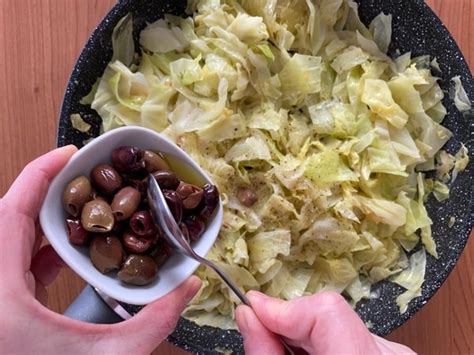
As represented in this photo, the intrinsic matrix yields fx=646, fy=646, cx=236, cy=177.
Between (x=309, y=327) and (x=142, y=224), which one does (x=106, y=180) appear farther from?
(x=309, y=327)

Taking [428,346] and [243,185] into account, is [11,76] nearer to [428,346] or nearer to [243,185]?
[243,185]

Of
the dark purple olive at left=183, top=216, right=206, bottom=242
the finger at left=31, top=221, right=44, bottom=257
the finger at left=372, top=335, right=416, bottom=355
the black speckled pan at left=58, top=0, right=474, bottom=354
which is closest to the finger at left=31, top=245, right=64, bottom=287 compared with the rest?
the finger at left=31, top=221, right=44, bottom=257

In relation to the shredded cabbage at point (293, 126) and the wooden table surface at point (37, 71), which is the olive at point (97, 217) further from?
the wooden table surface at point (37, 71)

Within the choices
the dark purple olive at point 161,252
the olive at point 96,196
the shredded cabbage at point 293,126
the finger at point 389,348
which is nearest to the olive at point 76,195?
the olive at point 96,196

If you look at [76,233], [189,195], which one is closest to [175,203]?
[189,195]

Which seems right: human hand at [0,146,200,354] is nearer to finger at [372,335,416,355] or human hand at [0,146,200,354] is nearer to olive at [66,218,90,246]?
olive at [66,218,90,246]

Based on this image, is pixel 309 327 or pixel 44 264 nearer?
pixel 309 327
